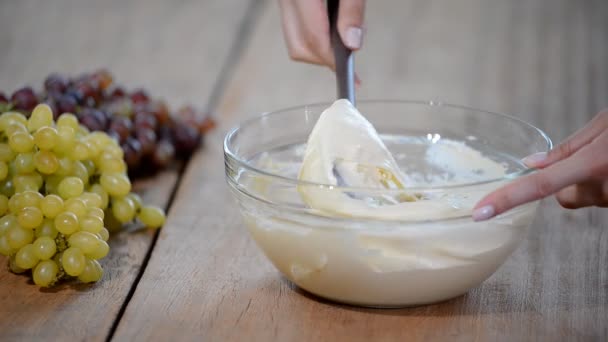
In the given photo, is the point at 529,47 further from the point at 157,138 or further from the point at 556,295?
the point at 556,295

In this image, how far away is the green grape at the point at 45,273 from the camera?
4.21 ft

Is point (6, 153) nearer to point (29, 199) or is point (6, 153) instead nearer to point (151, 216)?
point (29, 199)

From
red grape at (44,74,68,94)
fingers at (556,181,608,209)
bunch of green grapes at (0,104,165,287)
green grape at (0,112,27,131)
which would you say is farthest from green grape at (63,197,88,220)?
fingers at (556,181,608,209)

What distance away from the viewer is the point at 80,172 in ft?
4.73

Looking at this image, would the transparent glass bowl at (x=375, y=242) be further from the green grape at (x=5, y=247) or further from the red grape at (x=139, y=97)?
the red grape at (x=139, y=97)

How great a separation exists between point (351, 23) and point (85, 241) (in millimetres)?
560

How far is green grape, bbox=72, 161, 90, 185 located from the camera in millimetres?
1437

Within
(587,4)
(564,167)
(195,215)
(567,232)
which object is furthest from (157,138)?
(587,4)

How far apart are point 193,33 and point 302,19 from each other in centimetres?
140

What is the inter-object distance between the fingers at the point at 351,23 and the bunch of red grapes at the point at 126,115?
573 millimetres

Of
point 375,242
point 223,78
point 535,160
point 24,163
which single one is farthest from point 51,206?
point 223,78

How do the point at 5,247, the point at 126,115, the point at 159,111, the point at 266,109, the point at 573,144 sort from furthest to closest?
the point at 266,109
the point at 159,111
the point at 126,115
the point at 5,247
the point at 573,144

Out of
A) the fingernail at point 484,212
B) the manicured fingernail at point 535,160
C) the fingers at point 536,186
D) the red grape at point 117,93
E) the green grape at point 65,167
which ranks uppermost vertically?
the fingers at point 536,186

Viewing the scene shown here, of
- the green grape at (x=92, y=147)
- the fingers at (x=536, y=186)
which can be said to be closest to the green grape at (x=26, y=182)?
the green grape at (x=92, y=147)
